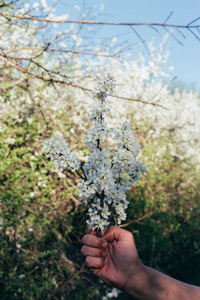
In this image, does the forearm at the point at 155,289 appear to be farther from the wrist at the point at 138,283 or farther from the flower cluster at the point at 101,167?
the flower cluster at the point at 101,167

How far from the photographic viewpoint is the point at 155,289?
4.82ft

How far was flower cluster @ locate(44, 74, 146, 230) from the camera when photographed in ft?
4.26

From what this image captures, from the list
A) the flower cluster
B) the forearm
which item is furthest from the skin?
the flower cluster

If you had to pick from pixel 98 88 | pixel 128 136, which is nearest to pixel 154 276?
pixel 128 136

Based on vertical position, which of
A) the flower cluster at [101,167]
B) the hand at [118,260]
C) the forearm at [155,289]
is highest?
the flower cluster at [101,167]

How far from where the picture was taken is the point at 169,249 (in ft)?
15.3

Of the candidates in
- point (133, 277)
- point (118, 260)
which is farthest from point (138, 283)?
point (118, 260)

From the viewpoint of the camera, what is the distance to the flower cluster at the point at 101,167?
4.26ft

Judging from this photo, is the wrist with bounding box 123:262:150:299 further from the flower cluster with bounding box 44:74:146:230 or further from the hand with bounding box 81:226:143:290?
the flower cluster with bounding box 44:74:146:230

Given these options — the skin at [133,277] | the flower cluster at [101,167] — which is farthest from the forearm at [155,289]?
the flower cluster at [101,167]

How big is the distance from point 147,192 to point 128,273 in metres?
3.59

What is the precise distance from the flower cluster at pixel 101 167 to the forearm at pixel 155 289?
0.38m

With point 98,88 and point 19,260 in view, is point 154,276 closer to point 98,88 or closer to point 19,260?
point 98,88

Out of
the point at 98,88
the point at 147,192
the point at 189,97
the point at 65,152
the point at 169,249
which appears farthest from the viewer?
the point at 189,97
